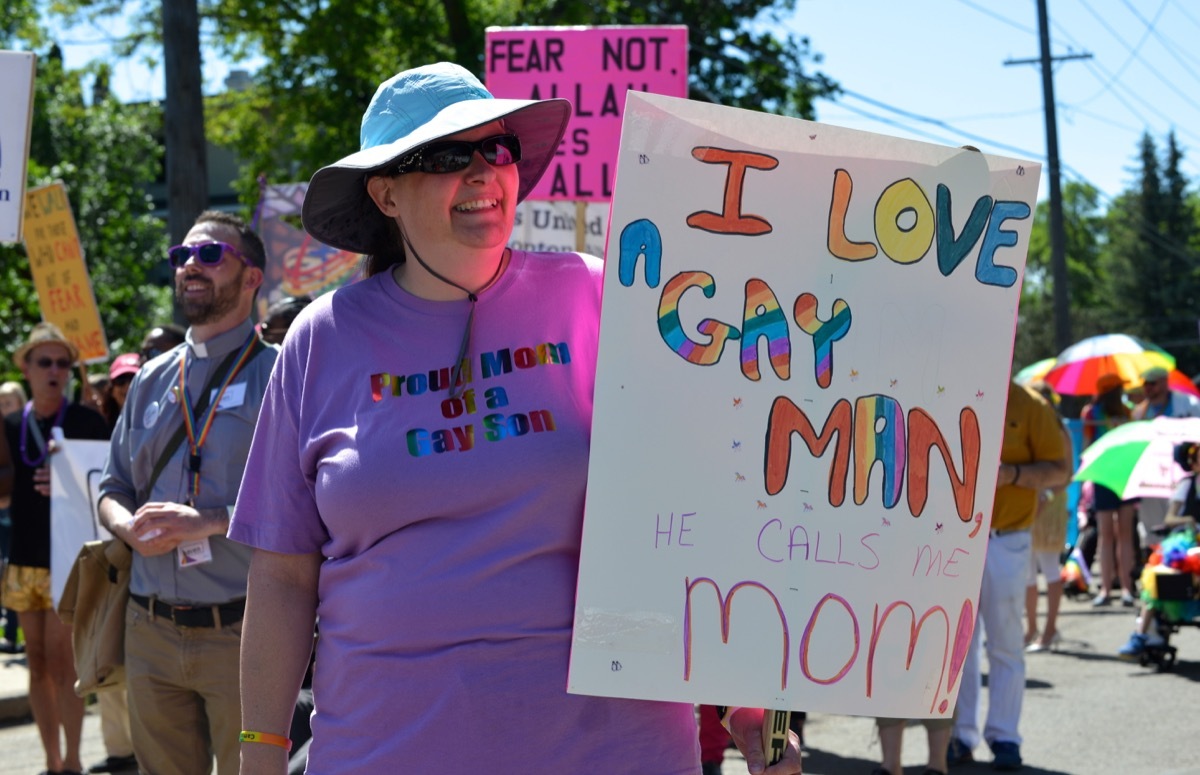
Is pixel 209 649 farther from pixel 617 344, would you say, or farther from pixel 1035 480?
pixel 1035 480

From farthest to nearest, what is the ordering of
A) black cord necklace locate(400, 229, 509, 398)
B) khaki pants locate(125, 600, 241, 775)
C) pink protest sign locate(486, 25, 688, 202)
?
pink protest sign locate(486, 25, 688, 202) < khaki pants locate(125, 600, 241, 775) < black cord necklace locate(400, 229, 509, 398)

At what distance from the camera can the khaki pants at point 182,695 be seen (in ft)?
14.2

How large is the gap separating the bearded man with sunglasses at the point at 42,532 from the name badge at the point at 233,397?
2.85m

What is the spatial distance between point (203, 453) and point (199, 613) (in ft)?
1.55

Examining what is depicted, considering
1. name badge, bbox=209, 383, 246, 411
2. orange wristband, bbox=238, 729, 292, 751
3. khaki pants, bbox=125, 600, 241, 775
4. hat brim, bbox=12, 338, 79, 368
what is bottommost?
khaki pants, bbox=125, 600, 241, 775

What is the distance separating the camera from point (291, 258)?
11188 mm

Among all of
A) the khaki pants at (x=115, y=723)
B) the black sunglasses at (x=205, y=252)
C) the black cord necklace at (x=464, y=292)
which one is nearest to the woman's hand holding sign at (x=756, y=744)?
the black cord necklace at (x=464, y=292)

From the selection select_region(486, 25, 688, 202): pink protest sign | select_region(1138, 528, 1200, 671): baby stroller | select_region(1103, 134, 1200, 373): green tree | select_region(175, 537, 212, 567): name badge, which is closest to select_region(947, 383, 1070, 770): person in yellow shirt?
select_region(486, 25, 688, 202): pink protest sign

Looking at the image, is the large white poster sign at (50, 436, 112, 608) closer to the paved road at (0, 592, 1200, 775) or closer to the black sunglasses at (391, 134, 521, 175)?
the paved road at (0, 592, 1200, 775)

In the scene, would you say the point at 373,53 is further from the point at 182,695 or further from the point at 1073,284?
the point at 1073,284

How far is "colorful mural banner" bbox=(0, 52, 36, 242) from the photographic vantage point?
5.66 m

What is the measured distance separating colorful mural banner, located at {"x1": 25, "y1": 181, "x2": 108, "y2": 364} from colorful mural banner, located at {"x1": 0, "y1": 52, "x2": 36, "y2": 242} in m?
4.58

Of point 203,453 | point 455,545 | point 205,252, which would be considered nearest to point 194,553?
point 203,453

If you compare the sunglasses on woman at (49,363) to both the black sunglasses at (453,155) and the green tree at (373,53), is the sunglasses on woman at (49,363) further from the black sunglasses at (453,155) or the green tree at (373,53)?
the green tree at (373,53)
